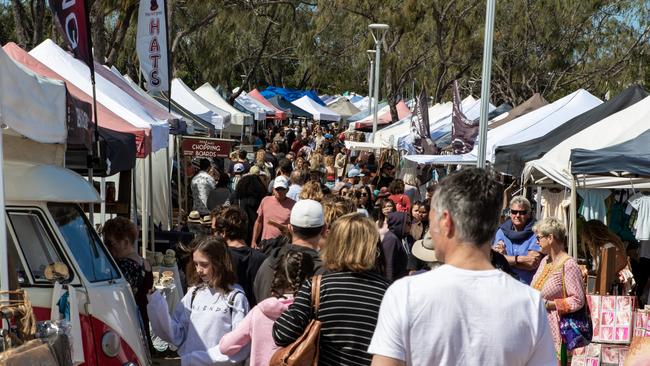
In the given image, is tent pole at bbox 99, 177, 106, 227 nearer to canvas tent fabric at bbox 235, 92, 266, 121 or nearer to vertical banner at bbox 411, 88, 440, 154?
vertical banner at bbox 411, 88, 440, 154

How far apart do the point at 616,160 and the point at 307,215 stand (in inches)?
157

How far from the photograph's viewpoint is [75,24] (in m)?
7.03

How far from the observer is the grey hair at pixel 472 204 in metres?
3.28

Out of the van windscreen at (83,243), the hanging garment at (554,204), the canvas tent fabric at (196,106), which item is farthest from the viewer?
the canvas tent fabric at (196,106)

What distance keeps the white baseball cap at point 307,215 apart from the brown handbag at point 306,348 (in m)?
1.84

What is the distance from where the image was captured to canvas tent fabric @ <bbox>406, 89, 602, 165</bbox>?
59.5 ft

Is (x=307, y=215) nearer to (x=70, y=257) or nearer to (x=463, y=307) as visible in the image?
(x=70, y=257)

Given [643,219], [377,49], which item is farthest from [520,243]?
[377,49]

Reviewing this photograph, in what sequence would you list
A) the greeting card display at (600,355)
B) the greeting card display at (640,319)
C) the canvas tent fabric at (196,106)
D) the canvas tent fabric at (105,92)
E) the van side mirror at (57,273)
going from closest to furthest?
the van side mirror at (57,273) → the greeting card display at (640,319) → the greeting card display at (600,355) → the canvas tent fabric at (105,92) → the canvas tent fabric at (196,106)

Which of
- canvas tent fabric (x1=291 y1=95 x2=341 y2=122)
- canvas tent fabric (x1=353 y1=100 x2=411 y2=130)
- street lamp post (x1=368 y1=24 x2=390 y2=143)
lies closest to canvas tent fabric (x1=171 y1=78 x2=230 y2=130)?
street lamp post (x1=368 y1=24 x2=390 y2=143)

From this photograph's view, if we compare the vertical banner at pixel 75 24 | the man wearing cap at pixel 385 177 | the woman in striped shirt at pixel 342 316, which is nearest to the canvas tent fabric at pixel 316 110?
the man wearing cap at pixel 385 177

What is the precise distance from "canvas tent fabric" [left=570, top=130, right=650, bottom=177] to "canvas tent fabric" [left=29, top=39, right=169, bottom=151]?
459 cm

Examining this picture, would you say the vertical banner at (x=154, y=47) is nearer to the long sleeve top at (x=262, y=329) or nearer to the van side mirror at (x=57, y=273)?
the van side mirror at (x=57, y=273)

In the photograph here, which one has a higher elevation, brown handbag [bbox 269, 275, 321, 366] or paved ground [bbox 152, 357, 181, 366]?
brown handbag [bbox 269, 275, 321, 366]
